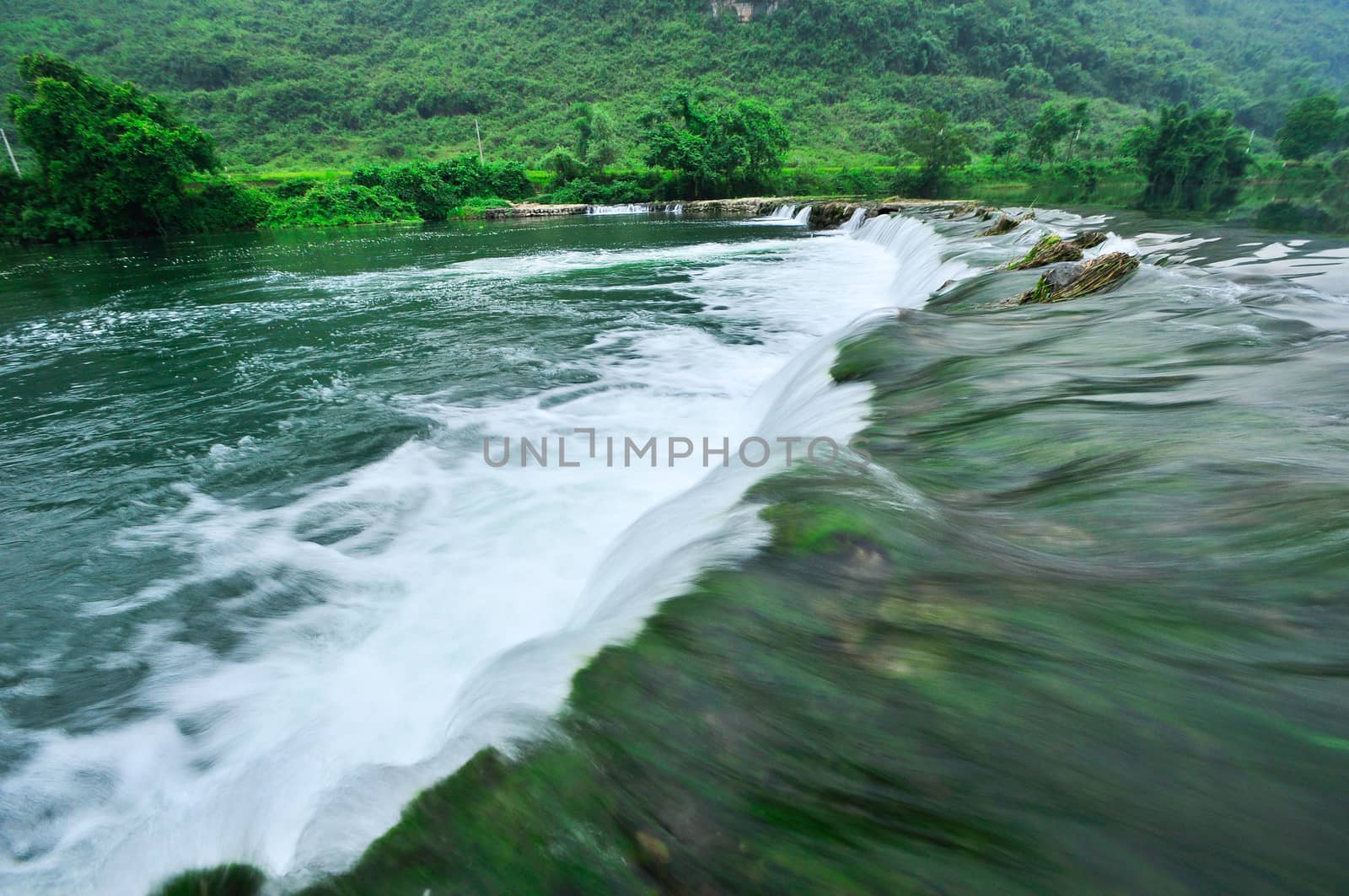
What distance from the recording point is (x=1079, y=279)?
6.77 m

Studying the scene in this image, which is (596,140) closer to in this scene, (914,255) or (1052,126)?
(1052,126)

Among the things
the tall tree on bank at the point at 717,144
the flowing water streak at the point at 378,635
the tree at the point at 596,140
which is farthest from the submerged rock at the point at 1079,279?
the tree at the point at 596,140

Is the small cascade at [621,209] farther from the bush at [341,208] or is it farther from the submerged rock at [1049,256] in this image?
the submerged rock at [1049,256]

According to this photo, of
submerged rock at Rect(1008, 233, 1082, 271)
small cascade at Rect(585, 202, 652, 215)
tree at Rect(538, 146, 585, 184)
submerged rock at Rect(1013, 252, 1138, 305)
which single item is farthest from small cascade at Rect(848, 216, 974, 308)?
tree at Rect(538, 146, 585, 184)

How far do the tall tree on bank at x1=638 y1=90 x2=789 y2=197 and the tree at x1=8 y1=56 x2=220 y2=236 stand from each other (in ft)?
99.7

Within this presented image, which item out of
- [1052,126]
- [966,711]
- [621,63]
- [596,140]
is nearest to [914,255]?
[966,711]

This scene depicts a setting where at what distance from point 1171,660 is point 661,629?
1.50m

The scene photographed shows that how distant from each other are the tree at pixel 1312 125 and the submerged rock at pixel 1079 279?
6053 cm

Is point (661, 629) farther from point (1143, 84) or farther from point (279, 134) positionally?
point (1143, 84)

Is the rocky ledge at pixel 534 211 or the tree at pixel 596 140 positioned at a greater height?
the tree at pixel 596 140

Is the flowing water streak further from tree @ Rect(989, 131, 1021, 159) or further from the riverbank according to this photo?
tree @ Rect(989, 131, 1021, 159)

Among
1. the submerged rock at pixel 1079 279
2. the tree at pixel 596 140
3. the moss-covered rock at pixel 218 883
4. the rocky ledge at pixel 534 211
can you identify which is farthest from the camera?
the tree at pixel 596 140

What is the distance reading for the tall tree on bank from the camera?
4522 centimetres

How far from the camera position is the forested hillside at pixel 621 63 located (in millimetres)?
82062
